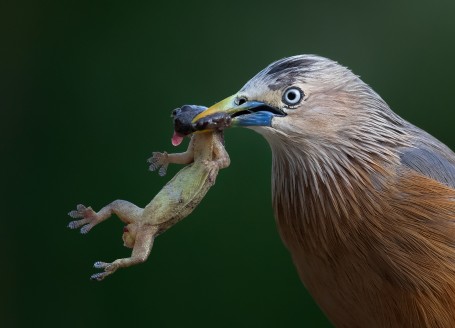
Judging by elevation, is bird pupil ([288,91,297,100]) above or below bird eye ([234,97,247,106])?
below

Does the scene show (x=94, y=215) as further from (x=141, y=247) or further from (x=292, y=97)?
(x=292, y=97)

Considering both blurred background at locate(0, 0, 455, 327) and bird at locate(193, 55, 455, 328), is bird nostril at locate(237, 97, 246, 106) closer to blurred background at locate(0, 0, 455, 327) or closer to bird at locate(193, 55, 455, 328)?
bird at locate(193, 55, 455, 328)

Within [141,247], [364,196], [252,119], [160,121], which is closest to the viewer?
[141,247]

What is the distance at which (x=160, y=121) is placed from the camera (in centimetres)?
378

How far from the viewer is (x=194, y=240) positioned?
3807mm

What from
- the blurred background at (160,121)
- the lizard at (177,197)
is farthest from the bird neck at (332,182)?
the blurred background at (160,121)

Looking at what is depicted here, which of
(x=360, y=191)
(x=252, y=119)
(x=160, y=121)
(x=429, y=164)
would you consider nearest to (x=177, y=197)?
(x=252, y=119)

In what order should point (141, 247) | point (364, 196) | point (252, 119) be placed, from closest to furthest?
1. point (141, 247)
2. point (252, 119)
3. point (364, 196)

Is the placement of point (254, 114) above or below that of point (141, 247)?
above

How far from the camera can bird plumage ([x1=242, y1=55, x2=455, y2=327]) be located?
222cm

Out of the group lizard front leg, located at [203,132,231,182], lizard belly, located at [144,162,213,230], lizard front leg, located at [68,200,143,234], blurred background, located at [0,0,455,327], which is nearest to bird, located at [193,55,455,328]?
lizard front leg, located at [203,132,231,182]

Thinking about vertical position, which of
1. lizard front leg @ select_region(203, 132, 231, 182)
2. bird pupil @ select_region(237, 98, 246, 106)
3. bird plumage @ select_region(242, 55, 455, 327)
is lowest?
bird plumage @ select_region(242, 55, 455, 327)

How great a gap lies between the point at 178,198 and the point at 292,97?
16.8 inches

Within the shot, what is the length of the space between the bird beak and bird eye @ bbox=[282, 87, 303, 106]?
34 mm
